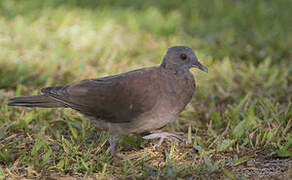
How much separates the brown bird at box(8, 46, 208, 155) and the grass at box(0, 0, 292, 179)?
26cm

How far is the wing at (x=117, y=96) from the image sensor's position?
3.19 metres

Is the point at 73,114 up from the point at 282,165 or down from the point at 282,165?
up

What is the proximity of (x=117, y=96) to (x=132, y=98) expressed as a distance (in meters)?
0.13

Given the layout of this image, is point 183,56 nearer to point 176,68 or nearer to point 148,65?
point 176,68

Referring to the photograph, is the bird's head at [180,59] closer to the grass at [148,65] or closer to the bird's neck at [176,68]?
the bird's neck at [176,68]

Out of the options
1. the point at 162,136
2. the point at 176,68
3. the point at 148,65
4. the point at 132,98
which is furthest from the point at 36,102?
the point at 148,65

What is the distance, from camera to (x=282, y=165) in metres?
3.11

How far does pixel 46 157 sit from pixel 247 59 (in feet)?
11.4

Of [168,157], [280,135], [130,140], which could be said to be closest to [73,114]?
[130,140]

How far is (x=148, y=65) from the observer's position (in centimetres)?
524

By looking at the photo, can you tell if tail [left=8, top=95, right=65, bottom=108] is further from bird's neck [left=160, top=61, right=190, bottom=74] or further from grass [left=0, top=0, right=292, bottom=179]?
bird's neck [left=160, top=61, right=190, bottom=74]

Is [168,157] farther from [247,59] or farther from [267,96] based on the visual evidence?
[247,59]

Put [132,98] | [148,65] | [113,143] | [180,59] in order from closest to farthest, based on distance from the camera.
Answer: [132,98]
[113,143]
[180,59]
[148,65]

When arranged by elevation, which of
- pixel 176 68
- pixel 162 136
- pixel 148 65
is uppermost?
pixel 148 65
